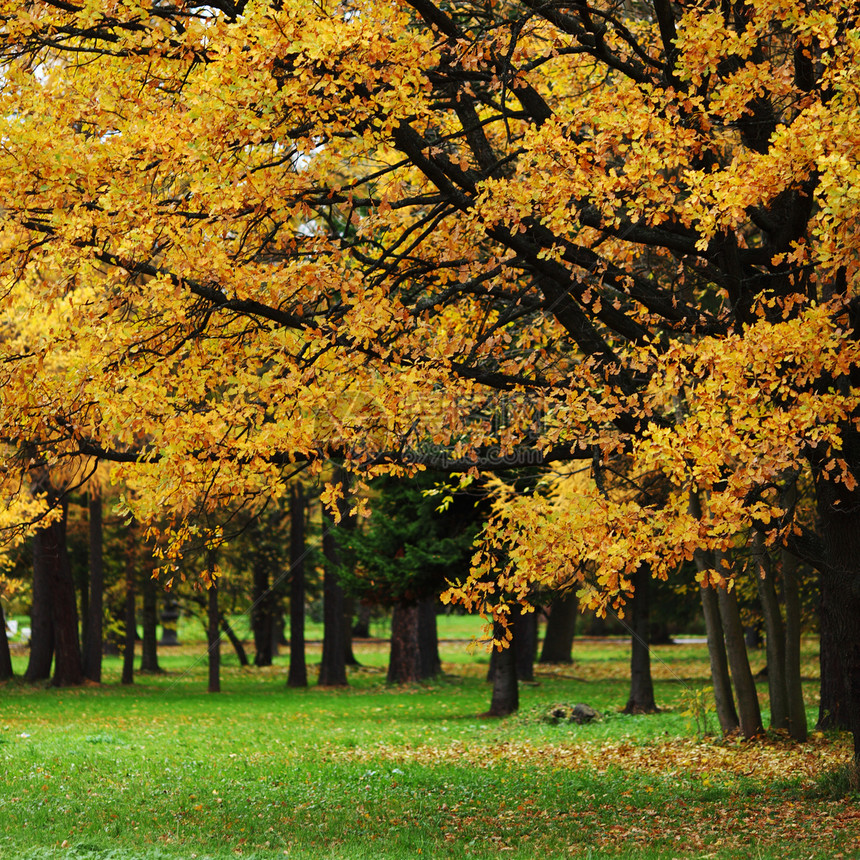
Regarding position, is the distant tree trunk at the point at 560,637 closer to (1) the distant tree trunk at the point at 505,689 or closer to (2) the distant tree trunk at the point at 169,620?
(2) the distant tree trunk at the point at 169,620

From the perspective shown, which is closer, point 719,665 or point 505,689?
point 719,665

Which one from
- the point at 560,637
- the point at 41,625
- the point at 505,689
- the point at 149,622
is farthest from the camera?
the point at 560,637

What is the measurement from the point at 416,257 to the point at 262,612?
2777 cm

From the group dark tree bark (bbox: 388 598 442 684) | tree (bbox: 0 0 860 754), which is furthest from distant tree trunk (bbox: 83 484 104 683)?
tree (bbox: 0 0 860 754)

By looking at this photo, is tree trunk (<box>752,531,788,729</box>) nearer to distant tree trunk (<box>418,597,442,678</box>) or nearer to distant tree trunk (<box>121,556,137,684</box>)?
distant tree trunk (<box>418,597,442,678</box>)

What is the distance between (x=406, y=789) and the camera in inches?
414

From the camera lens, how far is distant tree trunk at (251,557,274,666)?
108 feet

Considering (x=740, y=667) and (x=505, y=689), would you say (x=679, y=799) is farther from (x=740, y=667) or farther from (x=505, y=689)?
(x=505, y=689)

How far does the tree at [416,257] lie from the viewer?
251 inches

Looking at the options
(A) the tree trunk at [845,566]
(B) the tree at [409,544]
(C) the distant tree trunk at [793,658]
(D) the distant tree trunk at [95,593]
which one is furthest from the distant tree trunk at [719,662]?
(D) the distant tree trunk at [95,593]

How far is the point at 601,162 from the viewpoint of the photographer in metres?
7.27

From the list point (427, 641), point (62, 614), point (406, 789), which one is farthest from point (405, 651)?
point (406, 789)

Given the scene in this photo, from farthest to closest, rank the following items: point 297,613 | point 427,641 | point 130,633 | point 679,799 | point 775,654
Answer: point 427,641
point 297,613
point 130,633
point 775,654
point 679,799

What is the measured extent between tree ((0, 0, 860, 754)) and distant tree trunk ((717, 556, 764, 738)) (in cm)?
399
